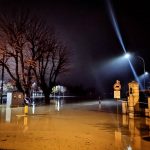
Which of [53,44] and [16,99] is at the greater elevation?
[53,44]

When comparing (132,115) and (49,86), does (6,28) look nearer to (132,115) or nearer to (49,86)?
(49,86)

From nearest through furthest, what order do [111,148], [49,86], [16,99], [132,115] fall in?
1. [111,148]
2. [132,115]
3. [16,99]
4. [49,86]

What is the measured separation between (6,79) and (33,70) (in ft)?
15.1

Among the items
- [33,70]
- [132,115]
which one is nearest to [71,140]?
[132,115]

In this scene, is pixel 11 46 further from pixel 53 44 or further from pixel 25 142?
pixel 25 142

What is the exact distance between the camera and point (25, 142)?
35.9 feet

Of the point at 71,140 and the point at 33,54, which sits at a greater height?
the point at 33,54

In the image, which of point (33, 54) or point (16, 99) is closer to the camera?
point (16, 99)

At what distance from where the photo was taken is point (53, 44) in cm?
4766

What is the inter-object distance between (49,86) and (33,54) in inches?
427

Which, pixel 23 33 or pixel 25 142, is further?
pixel 23 33

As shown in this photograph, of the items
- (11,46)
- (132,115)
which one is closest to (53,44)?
(11,46)

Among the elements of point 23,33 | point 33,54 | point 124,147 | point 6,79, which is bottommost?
point 124,147

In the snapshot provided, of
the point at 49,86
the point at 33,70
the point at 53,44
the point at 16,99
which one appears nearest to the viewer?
the point at 16,99
